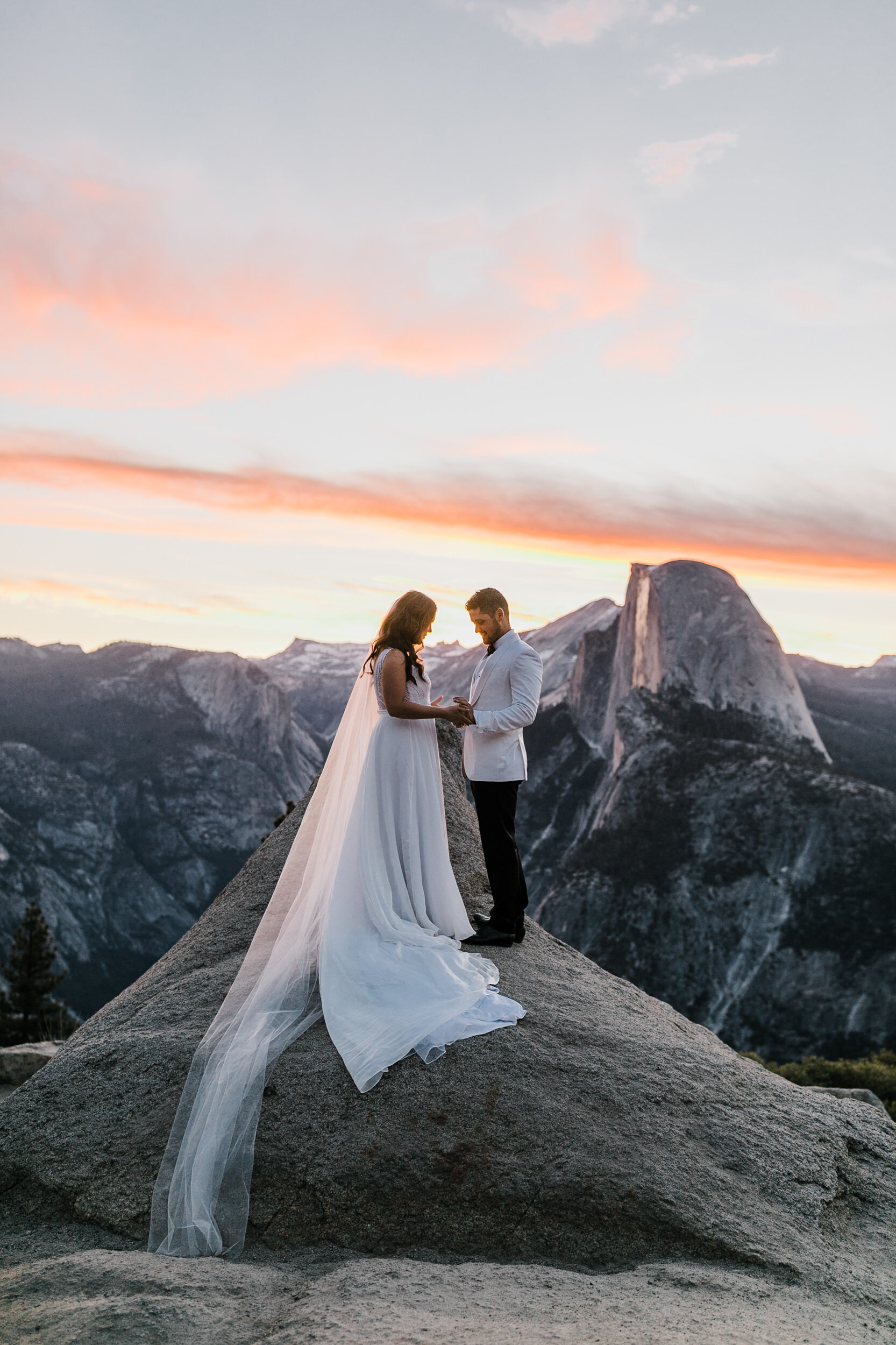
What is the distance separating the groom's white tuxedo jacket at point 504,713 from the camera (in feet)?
25.5

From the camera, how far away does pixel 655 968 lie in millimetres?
65375

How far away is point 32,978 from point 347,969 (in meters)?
36.4

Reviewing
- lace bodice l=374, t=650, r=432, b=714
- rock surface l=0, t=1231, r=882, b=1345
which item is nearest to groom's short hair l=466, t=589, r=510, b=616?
lace bodice l=374, t=650, r=432, b=714

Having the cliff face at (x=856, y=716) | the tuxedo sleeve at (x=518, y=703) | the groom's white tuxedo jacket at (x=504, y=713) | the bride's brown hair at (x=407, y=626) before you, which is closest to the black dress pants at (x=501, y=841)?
the groom's white tuxedo jacket at (x=504, y=713)

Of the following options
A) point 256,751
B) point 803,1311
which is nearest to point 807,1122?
point 803,1311

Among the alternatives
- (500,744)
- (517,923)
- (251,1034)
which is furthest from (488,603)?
(251,1034)

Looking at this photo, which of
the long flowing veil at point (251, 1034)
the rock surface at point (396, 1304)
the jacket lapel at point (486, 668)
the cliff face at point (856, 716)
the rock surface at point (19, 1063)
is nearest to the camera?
the rock surface at point (396, 1304)

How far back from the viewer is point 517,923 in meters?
8.18

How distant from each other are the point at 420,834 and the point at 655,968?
6303 centimetres

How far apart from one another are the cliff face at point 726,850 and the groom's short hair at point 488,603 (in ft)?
175

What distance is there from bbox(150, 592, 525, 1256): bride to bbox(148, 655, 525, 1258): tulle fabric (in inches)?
0.4

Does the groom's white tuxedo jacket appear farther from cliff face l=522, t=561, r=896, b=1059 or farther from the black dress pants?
cliff face l=522, t=561, r=896, b=1059

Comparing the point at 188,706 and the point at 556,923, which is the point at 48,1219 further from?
the point at 188,706

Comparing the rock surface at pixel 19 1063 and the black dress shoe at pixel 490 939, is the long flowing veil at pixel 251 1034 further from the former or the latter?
the rock surface at pixel 19 1063
